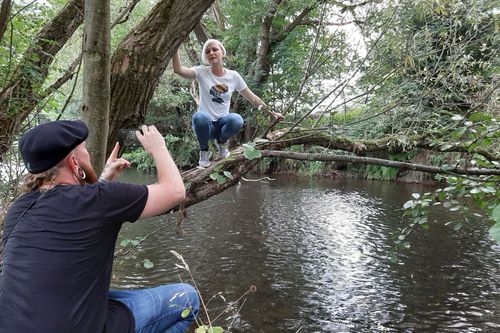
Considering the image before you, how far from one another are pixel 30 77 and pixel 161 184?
2193 millimetres

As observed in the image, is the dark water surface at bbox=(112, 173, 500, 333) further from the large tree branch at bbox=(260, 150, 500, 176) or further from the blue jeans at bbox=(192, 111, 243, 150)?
the large tree branch at bbox=(260, 150, 500, 176)

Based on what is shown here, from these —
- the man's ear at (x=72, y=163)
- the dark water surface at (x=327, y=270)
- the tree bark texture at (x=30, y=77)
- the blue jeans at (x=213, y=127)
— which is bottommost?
the dark water surface at (x=327, y=270)

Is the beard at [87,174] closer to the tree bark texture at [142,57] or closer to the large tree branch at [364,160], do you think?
the tree bark texture at [142,57]

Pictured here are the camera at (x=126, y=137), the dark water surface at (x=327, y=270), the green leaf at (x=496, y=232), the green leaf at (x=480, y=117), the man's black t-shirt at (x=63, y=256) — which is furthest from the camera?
the dark water surface at (x=327, y=270)

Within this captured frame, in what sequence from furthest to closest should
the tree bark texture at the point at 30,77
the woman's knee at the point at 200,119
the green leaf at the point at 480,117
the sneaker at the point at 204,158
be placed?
the sneaker at the point at 204,158 → the woman's knee at the point at 200,119 → the tree bark texture at the point at 30,77 → the green leaf at the point at 480,117

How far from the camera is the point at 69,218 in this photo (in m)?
1.44

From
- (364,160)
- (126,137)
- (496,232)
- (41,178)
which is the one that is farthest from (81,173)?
(364,160)

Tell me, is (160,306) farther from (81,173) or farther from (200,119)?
(200,119)

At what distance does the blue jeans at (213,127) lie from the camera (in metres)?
3.63

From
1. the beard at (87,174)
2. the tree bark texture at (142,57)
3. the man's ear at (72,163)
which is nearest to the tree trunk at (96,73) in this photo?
the beard at (87,174)

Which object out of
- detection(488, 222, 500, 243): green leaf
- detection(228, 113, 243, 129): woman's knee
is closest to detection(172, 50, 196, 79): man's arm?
detection(228, 113, 243, 129): woman's knee

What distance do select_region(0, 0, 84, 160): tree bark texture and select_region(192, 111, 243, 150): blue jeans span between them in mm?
1324

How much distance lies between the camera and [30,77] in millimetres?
3100

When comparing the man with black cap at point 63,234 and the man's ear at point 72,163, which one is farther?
the man's ear at point 72,163
